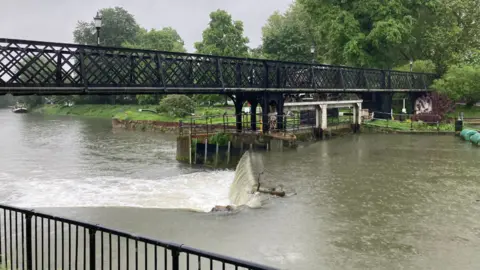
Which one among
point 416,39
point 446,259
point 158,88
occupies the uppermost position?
point 416,39

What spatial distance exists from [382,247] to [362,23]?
44778 mm

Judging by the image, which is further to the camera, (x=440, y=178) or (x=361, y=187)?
(x=440, y=178)

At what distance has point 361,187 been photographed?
1945cm

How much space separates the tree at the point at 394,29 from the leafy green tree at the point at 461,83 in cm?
642

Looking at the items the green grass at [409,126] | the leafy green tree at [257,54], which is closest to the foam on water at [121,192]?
the green grass at [409,126]

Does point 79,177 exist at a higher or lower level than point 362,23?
lower

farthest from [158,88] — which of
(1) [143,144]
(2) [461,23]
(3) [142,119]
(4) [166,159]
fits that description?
(2) [461,23]

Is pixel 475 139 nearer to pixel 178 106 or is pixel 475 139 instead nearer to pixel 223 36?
pixel 178 106

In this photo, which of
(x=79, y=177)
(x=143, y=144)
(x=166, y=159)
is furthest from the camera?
(x=143, y=144)

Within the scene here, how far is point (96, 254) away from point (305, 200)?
794 centimetres

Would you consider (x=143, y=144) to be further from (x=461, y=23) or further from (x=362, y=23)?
(x=461, y=23)

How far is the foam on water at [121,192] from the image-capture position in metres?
19.4

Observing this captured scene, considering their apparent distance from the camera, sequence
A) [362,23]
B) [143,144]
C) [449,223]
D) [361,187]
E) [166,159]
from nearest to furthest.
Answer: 1. [449,223]
2. [361,187]
3. [166,159]
4. [143,144]
5. [362,23]

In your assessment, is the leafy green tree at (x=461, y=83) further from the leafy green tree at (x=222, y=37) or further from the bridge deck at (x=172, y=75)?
the leafy green tree at (x=222, y=37)
